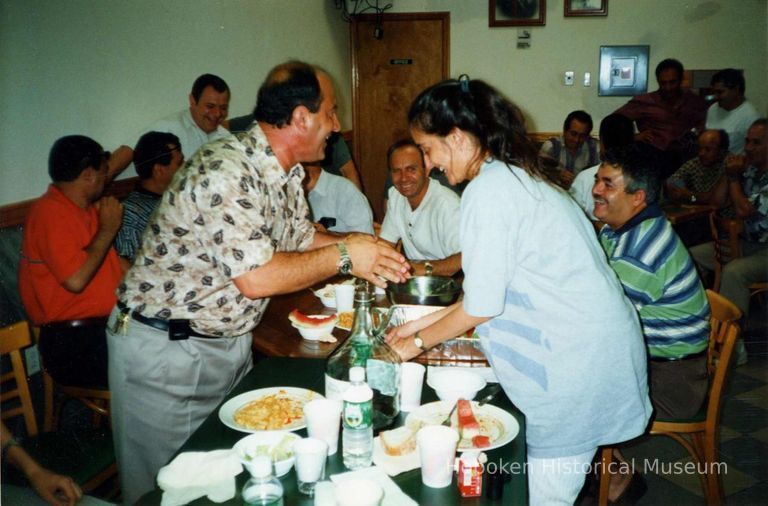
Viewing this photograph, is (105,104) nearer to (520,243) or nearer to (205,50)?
(205,50)

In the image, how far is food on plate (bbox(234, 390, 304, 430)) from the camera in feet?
4.90

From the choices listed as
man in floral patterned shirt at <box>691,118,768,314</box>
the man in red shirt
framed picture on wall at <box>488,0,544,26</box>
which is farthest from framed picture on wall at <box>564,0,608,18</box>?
the man in red shirt

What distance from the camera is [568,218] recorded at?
153cm

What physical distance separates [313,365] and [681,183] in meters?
4.43

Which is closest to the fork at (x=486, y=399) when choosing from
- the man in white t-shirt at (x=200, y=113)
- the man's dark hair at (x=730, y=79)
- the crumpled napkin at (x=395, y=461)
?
the crumpled napkin at (x=395, y=461)

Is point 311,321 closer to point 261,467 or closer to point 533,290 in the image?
point 533,290

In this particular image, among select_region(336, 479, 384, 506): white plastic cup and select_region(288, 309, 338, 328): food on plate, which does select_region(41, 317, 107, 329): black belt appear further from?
select_region(336, 479, 384, 506): white plastic cup

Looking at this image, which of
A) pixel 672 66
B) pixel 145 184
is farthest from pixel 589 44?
pixel 145 184

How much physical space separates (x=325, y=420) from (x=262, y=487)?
0.75 feet

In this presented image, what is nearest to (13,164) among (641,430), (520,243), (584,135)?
(520,243)

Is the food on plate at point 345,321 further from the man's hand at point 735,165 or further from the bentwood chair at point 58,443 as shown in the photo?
the man's hand at point 735,165

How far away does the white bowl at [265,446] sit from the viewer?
1280 mm

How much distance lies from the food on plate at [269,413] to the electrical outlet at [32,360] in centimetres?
187

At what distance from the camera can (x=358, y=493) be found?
3.66ft
